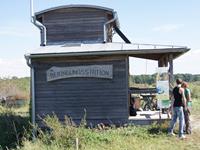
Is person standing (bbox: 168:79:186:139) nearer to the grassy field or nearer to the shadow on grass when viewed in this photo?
the grassy field

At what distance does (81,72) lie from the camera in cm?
1605

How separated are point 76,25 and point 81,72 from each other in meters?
2.92

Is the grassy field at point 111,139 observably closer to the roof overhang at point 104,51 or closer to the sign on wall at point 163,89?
the sign on wall at point 163,89

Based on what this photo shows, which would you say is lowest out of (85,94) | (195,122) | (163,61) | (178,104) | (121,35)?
(195,122)

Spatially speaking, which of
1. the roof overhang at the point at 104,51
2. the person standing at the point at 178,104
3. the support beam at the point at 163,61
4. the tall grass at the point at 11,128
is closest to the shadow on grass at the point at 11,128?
the tall grass at the point at 11,128

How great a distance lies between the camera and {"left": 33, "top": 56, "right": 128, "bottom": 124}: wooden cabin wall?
15875 millimetres

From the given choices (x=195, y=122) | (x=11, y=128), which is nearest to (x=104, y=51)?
(x=195, y=122)

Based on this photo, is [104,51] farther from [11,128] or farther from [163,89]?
[11,128]

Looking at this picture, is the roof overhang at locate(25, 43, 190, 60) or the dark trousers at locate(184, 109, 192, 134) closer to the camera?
the dark trousers at locate(184, 109, 192, 134)

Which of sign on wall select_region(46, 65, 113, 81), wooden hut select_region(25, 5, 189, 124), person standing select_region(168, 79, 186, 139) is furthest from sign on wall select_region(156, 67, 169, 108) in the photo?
sign on wall select_region(46, 65, 113, 81)

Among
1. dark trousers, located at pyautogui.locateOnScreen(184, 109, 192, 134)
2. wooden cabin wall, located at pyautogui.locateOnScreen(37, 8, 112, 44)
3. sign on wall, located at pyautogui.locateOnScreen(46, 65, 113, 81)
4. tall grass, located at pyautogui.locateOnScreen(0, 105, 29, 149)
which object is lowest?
tall grass, located at pyautogui.locateOnScreen(0, 105, 29, 149)

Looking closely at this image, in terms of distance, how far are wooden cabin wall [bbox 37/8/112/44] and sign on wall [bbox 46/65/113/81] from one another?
2257 millimetres

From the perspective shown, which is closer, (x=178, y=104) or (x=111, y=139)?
(x=111, y=139)

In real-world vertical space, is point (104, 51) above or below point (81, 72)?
above
